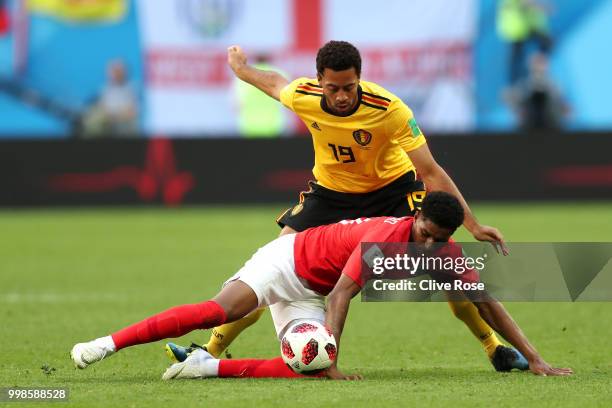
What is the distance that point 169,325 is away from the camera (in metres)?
7.32

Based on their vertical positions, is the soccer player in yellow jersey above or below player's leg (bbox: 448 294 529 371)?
above

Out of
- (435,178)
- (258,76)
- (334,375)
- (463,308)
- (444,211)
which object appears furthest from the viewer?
(258,76)

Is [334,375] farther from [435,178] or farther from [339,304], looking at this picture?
[435,178]

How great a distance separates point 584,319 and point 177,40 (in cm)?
1692

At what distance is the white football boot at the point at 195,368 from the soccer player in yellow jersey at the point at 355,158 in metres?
0.15

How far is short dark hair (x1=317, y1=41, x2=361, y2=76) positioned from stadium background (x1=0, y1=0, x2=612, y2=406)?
5.82ft

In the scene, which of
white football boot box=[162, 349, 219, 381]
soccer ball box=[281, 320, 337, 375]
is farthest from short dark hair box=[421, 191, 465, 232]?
white football boot box=[162, 349, 219, 381]

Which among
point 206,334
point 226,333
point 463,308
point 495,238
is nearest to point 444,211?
point 495,238

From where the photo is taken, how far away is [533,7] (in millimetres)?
26000

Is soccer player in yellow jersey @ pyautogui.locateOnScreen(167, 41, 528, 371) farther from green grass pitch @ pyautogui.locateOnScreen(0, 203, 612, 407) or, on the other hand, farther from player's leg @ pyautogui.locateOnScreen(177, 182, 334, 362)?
green grass pitch @ pyautogui.locateOnScreen(0, 203, 612, 407)

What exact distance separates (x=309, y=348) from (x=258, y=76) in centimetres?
222

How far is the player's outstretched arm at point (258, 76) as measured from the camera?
28.2 feet

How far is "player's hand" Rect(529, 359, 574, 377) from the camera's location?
7.54 m

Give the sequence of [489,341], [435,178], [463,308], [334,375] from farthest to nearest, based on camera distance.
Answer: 1. [489,341]
2. [463,308]
3. [435,178]
4. [334,375]
